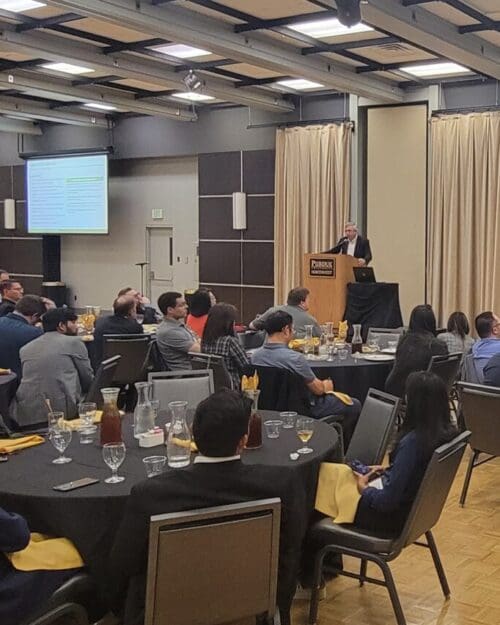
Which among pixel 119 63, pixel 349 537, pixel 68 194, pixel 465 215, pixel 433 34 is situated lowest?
pixel 349 537

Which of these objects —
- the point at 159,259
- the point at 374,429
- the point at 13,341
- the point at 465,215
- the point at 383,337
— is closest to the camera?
the point at 374,429

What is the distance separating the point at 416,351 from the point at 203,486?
371cm

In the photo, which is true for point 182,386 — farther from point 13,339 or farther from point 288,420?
point 13,339

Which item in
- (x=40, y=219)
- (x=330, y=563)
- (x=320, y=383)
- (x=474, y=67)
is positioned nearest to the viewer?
(x=330, y=563)

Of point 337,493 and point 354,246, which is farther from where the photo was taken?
point 354,246

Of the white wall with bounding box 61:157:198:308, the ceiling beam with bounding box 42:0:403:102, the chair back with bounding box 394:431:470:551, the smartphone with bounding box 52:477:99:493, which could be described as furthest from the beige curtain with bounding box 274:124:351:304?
the smartphone with bounding box 52:477:99:493

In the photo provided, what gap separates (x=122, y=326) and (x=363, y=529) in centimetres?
426

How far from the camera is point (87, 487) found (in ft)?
9.91

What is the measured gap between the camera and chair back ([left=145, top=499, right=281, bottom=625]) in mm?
2434

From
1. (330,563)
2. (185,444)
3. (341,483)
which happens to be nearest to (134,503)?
(185,444)

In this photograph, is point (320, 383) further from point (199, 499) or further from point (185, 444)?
point (199, 499)

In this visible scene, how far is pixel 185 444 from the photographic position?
11.0 ft

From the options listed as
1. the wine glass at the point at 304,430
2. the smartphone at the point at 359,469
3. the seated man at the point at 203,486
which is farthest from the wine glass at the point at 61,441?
the smartphone at the point at 359,469

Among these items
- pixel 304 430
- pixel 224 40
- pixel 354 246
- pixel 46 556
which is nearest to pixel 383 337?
pixel 354 246
